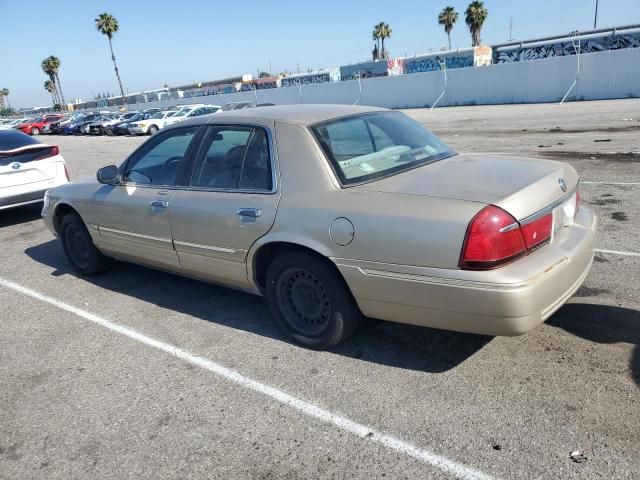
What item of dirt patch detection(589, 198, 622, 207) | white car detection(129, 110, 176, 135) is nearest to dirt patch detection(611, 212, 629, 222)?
dirt patch detection(589, 198, 622, 207)

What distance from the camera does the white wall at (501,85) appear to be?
2661cm

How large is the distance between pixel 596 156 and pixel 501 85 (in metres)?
22.5

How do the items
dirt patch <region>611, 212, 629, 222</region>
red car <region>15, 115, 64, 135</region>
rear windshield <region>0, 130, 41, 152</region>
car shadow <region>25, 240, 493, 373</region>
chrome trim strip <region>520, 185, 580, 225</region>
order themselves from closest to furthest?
chrome trim strip <region>520, 185, 580, 225</region> < car shadow <region>25, 240, 493, 373</region> < dirt patch <region>611, 212, 629, 222</region> < rear windshield <region>0, 130, 41, 152</region> < red car <region>15, 115, 64, 135</region>

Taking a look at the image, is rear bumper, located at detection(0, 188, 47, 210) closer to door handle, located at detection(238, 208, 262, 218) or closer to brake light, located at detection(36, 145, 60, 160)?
brake light, located at detection(36, 145, 60, 160)

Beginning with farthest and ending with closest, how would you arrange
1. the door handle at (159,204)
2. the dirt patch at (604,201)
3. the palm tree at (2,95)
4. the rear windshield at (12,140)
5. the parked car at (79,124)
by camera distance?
1. the palm tree at (2,95)
2. the parked car at (79,124)
3. the rear windshield at (12,140)
4. the dirt patch at (604,201)
5. the door handle at (159,204)

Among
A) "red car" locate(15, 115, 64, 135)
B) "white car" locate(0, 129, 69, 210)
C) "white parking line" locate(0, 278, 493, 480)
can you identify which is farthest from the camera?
"red car" locate(15, 115, 64, 135)

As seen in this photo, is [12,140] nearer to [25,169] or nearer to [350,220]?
[25,169]

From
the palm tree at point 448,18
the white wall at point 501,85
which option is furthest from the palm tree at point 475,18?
the white wall at point 501,85

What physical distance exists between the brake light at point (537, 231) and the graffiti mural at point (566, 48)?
3461cm

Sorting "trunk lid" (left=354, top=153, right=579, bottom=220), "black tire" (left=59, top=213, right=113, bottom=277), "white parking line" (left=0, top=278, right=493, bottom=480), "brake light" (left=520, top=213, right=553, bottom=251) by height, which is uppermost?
"trunk lid" (left=354, top=153, right=579, bottom=220)

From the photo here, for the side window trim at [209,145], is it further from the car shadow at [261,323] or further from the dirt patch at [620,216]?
the dirt patch at [620,216]

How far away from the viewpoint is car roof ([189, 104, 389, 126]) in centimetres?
391

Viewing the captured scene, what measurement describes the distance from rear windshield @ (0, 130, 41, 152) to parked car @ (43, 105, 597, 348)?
4456 millimetres

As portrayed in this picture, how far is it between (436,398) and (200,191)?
2301 mm
